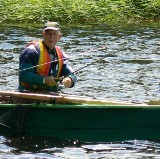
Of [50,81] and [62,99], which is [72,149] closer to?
[62,99]

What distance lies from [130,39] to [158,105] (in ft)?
40.1

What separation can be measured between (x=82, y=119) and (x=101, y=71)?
22.0 ft

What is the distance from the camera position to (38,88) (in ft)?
37.1

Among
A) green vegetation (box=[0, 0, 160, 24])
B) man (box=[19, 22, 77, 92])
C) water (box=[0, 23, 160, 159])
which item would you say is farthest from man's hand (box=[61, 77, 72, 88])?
green vegetation (box=[0, 0, 160, 24])

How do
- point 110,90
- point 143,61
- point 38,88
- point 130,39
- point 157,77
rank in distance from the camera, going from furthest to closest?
point 130,39
point 143,61
point 157,77
point 110,90
point 38,88

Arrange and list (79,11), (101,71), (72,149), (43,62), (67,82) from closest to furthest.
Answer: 1. (72,149)
2. (67,82)
3. (43,62)
4. (101,71)
5. (79,11)

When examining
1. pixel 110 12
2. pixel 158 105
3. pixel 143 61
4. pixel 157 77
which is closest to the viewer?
pixel 158 105

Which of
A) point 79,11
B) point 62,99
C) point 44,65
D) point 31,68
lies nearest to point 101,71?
point 44,65

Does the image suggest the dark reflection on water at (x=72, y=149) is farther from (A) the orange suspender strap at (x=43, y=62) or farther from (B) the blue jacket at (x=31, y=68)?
(A) the orange suspender strap at (x=43, y=62)

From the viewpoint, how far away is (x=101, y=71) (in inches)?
684

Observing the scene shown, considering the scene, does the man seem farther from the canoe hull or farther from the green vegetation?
the green vegetation

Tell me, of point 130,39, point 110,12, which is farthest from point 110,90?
point 110,12

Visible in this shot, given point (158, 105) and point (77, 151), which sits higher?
point (158, 105)

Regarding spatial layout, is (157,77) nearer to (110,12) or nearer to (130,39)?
(130,39)
